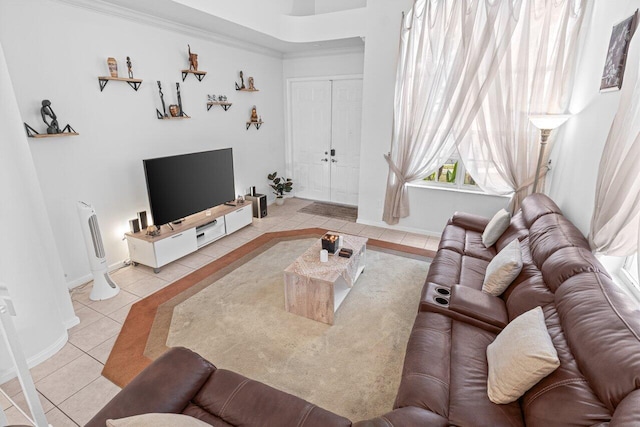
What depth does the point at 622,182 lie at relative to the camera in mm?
1785

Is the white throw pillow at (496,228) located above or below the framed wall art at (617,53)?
below

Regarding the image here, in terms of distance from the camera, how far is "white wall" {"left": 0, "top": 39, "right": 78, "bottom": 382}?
2094 mm

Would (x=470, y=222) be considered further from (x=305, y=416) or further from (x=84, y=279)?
(x=84, y=279)

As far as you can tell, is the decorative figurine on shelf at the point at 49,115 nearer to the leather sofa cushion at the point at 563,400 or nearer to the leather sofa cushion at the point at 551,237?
the leather sofa cushion at the point at 563,400

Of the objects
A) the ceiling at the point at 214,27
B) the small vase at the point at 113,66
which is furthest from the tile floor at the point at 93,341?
the ceiling at the point at 214,27

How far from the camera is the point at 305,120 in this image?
6.02 m

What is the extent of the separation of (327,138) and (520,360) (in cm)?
499

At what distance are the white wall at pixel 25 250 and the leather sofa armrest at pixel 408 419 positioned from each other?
2.30m

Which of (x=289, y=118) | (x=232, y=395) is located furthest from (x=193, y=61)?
(x=232, y=395)

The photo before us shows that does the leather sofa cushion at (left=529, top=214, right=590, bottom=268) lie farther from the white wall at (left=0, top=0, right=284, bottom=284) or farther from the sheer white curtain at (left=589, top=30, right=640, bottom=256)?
the white wall at (left=0, top=0, right=284, bottom=284)

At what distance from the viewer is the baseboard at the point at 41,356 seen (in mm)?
2047

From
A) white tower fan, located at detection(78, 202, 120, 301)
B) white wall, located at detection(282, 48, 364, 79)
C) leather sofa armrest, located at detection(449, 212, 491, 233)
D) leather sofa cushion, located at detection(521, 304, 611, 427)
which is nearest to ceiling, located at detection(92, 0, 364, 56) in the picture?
white wall, located at detection(282, 48, 364, 79)

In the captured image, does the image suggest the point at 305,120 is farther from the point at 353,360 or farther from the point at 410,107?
the point at 353,360

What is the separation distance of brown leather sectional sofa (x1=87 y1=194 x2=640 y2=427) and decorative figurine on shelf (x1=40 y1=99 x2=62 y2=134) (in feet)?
8.15
